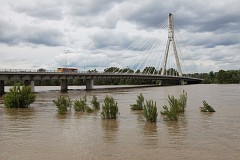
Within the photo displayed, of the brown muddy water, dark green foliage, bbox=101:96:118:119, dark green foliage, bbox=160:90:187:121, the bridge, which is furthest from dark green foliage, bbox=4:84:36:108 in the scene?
the bridge

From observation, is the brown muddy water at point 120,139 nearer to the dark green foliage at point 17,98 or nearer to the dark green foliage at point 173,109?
the dark green foliage at point 173,109

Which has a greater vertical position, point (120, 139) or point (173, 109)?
point (173, 109)

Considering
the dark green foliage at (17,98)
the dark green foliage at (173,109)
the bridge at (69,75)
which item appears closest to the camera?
the dark green foliage at (173,109)

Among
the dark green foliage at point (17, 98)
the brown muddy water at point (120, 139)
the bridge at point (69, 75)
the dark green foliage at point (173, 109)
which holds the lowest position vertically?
the brown muddy water at point (120, 139)

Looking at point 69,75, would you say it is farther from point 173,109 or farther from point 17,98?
point 173,109

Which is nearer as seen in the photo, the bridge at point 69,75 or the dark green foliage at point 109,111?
the dark green foliage at point 109,111

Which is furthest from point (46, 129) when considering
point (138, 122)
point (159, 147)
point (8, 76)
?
point (8, 76)

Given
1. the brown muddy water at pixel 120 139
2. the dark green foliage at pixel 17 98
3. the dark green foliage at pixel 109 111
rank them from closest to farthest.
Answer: the brown muddy water at pixel 120 139, the dark green foliage at pixel 109 111, the dark green foliage at pixel 17 98

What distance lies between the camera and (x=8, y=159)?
39.4 feet

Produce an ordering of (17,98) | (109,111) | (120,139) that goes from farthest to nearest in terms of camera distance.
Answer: (17,98) → (109,111) → (120,139)

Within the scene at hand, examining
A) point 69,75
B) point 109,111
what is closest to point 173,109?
point 109,111

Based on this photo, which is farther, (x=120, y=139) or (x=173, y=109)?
(x=173, y=109)

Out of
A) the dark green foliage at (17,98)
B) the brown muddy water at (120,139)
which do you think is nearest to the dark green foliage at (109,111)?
the brown muddy water at (120,139)

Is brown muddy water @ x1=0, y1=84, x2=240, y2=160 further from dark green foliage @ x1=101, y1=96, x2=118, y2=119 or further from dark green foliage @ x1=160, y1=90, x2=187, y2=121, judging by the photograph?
dark green foliage @ x1=101, y1=96, x2=118, y2=119
